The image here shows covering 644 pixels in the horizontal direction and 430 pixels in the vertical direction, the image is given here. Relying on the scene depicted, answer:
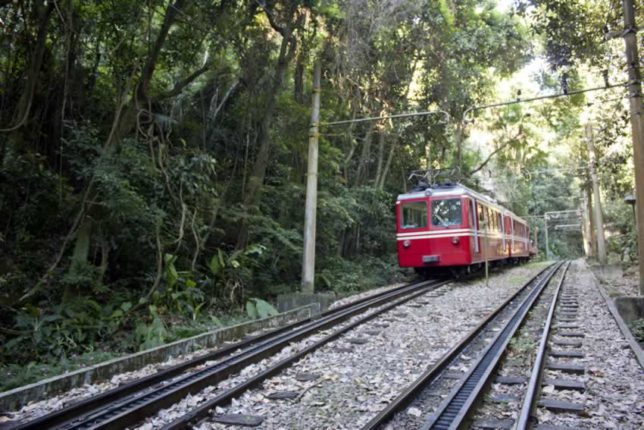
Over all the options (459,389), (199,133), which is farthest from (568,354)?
(199,133)

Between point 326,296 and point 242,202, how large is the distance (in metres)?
3.43

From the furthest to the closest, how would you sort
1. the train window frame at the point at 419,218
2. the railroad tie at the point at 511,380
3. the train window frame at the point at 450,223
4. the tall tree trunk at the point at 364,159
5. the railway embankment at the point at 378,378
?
the tall tree trunk at the point at 364,159 < the train window frame at the point at 419,218 < the train window frame at the point at 450,223 < the railroad tie at the point at 511,380 < the railway embankment at the point at 378,378

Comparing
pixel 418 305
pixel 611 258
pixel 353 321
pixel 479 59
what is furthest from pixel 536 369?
pixel 611 258

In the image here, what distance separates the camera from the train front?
49.1ft

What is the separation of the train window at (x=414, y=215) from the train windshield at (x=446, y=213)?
31 cm

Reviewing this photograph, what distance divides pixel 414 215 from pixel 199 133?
6917mm

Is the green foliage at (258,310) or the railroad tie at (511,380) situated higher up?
the green foliage at (258,310)

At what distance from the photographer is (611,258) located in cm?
3022

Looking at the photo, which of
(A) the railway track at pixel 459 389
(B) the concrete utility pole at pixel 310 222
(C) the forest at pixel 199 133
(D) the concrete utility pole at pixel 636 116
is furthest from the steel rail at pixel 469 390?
(B) the concrete utility pole at pixel 310 222

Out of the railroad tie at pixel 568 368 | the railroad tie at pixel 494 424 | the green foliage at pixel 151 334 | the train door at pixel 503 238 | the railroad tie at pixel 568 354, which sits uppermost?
the train door at pixel 503 238

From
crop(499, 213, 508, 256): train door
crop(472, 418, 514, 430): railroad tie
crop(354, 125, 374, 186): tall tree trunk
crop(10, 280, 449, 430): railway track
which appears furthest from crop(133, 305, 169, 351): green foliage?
crop(499, 213, 508, 256): train door

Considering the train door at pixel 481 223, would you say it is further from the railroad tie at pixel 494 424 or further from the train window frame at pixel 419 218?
the railroad tie at pixel 494 424

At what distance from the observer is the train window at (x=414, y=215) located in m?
15.5

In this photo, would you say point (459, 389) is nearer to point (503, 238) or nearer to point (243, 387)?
point (243, 387)
